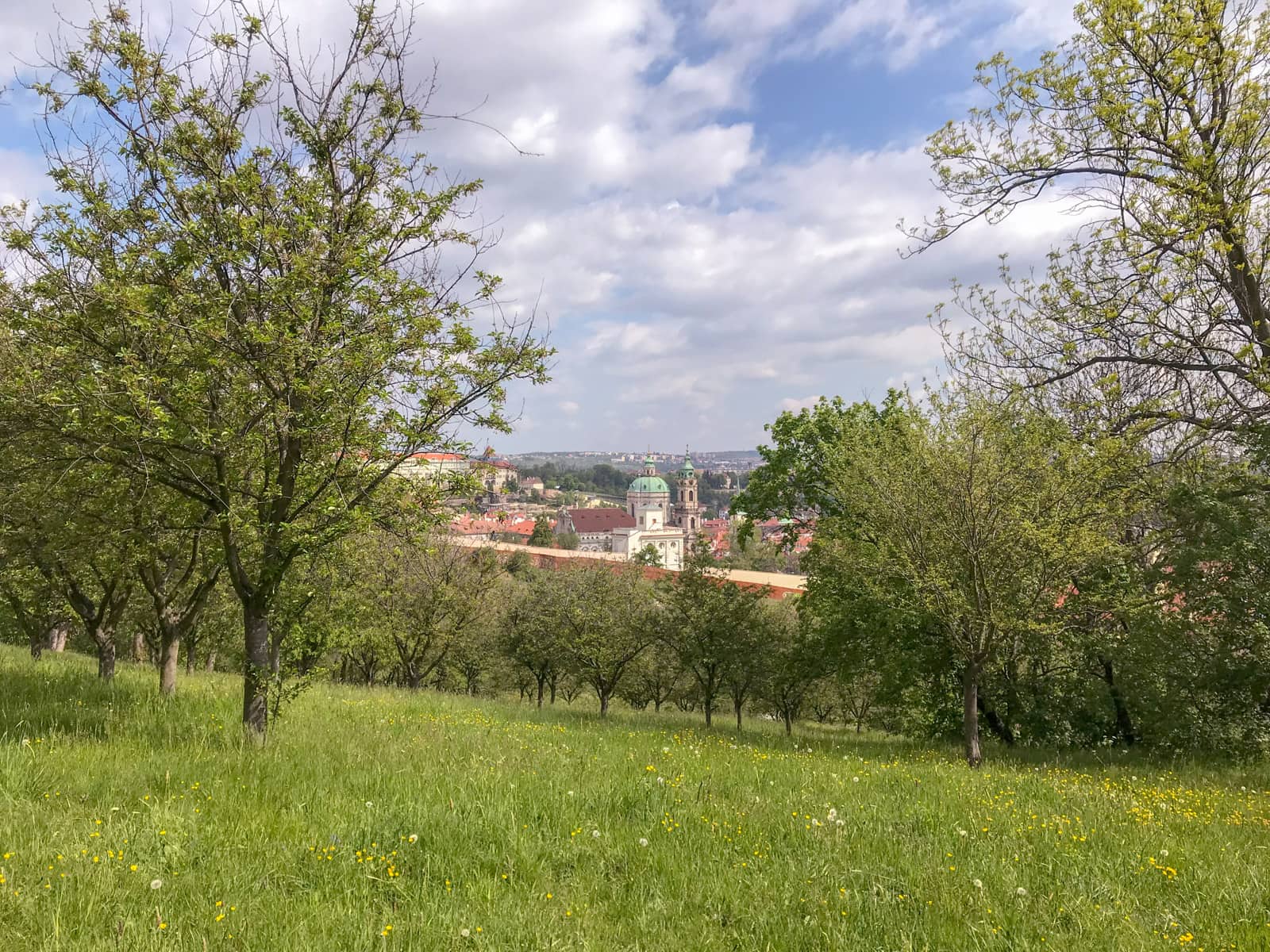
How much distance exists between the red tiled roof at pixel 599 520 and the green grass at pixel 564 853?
151810 millimetres

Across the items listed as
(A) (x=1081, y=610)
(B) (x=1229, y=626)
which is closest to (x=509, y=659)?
(A) (x=1081, y=610)

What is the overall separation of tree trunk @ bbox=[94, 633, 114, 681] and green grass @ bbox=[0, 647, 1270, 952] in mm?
4826

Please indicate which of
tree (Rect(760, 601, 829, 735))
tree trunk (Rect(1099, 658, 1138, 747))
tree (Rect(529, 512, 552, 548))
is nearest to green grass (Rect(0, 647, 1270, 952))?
tree trunk (Rect(1099, 658, 1138, 747))

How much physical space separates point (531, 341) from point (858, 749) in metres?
9.20

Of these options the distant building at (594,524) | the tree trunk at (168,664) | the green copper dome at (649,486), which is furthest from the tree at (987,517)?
the green copper dome at (649,486)

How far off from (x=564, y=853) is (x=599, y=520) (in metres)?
156

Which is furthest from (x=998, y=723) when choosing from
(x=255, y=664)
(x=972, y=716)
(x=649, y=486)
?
(x=649, y=486)

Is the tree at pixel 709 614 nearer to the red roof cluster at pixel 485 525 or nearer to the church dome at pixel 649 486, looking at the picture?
the red roof cluster at pixel 485 525

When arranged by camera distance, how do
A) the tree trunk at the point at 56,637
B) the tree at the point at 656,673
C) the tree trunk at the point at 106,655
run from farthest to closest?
the tree trunk at the point at 56,637
the tree at the point at 656,673
the tree trunk at the point at 106,655

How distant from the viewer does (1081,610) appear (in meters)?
12.0

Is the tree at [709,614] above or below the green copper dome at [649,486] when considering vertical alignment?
below

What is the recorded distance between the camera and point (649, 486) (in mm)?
167375

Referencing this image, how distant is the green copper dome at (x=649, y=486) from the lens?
167m

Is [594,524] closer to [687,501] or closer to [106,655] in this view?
[687,501]
